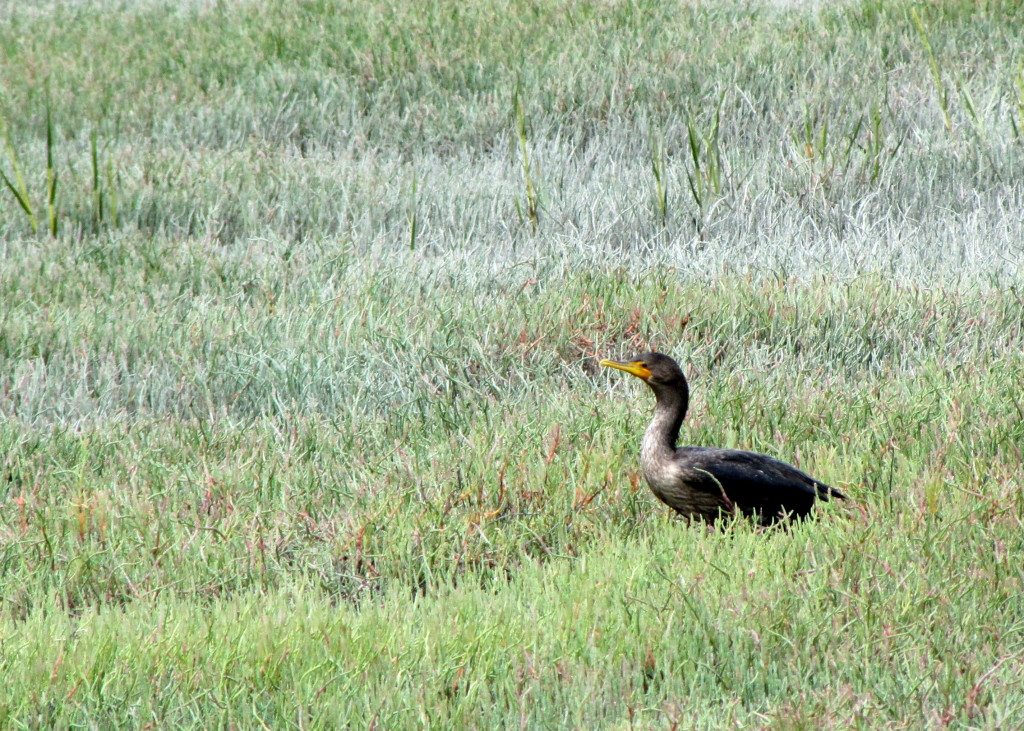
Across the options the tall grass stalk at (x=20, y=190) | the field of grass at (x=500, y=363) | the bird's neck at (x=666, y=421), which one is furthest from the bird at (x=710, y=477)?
the tall grass stalk at (x=20, y=190)

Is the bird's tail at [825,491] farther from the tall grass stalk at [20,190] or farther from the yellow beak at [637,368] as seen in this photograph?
the tall grass stalk at [20,190]

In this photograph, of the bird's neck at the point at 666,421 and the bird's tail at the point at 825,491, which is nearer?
the bird's tail at the point at 825,491

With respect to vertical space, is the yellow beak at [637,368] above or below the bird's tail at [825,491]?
above

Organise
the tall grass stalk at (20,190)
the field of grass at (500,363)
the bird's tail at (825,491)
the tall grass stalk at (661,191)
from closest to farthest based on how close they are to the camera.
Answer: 1. the field of grass at (500,363)
2. the bird's tail at (825,491)
3. the tall grass stalk at (20,190)
4. the tall grass stalk at (661,191)

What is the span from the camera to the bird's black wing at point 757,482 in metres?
4.14

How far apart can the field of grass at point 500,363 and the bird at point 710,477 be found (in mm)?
125

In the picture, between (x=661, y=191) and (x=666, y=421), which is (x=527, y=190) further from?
(x=666, y=421)

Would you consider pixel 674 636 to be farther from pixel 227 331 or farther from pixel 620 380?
pixel 227 331

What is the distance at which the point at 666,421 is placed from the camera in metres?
4.41

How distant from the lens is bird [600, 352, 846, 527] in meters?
4.15

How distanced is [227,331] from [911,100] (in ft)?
20.8

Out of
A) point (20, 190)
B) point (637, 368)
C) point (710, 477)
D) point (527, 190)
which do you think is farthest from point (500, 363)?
point (20, 190)

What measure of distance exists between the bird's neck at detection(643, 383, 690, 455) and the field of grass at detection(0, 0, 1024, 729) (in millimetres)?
315

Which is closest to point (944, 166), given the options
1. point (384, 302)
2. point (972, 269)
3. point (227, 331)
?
point (972, 269)
